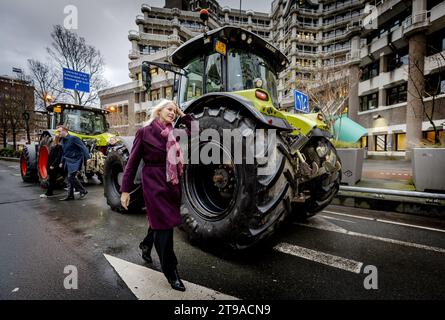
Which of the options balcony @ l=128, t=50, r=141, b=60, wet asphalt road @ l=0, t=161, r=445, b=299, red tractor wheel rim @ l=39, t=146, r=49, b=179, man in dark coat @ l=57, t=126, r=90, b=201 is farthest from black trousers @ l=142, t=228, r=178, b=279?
balcony @ l=128, t=50, r=141, b=60

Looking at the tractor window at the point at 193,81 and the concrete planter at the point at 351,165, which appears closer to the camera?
the tractor window at the point at 193,81

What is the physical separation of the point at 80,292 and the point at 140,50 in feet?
154

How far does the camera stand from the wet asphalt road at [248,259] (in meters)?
2.09

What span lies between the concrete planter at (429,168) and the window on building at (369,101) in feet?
69.7

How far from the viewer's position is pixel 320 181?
370 cm

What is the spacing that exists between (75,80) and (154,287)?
17340 mm

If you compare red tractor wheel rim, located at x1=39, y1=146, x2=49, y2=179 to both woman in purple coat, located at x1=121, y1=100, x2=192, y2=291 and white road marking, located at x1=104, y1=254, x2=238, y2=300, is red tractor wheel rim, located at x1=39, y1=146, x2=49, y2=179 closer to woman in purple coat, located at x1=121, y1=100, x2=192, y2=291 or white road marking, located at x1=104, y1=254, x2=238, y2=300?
white road marking, located at x1=104, y1=254, x2=238, y2=300

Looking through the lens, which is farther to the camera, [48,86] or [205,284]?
[48,86]

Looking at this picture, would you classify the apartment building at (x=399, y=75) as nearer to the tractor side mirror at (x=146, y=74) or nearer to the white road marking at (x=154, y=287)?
the tractor side mirror at (x=146, y=74)

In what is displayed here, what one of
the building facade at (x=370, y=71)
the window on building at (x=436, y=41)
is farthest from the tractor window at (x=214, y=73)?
the window on building at (x=436, y=41)
